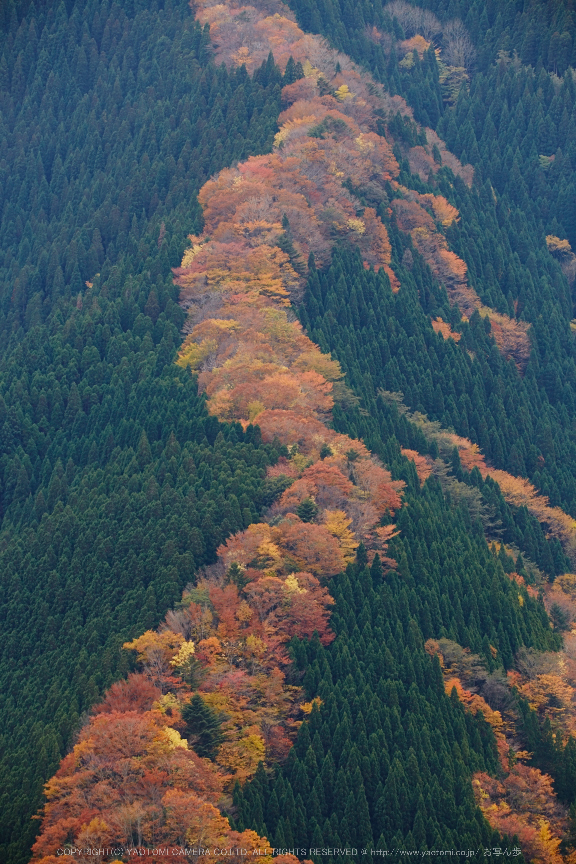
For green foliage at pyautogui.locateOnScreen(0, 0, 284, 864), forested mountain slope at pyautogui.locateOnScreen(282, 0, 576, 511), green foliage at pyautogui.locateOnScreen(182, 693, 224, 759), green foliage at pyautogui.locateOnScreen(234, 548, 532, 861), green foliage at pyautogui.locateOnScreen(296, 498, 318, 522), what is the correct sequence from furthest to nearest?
forested mountain slope at pyautogui.locateOnScreen(282, 0, 576, 511)
green foliage at pyautogui.locateOnScreen(296, 498, 318, 522)
green foliage at pyautogui.locateOnScreen(0, 0, 284, 864)
green foliage at pyautogui.locateOnScreen(234, 548, 532, 861)
green foliage at pyautogui.locateOnScreen(182, 693, 224, 759)

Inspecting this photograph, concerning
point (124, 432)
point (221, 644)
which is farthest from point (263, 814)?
point (124, 432)

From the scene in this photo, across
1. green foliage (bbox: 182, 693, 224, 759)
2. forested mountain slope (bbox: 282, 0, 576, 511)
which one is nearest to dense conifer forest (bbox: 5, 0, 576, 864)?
green foliage (bbox: 182, 693, 224, 759)

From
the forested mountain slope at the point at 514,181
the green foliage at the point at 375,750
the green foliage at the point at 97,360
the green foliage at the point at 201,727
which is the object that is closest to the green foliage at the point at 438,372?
the forested mountain slope at the point at 514,181

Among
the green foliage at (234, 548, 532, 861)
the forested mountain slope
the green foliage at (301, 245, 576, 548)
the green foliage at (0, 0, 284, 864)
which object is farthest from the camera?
the forested mountain slope

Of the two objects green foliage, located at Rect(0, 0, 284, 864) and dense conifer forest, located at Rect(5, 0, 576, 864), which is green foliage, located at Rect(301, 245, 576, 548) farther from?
green foliage, located at Rect(0, 0, 284, 864)

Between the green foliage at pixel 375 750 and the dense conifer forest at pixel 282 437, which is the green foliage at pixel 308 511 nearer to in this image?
the dense conifer forest at pixel 282 437

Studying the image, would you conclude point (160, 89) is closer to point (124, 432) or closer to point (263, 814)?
point (124, 432)

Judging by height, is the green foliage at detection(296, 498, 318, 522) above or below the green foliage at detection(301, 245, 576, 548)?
above

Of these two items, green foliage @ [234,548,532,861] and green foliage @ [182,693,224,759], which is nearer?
green foliage @ [182,693,224,759]
